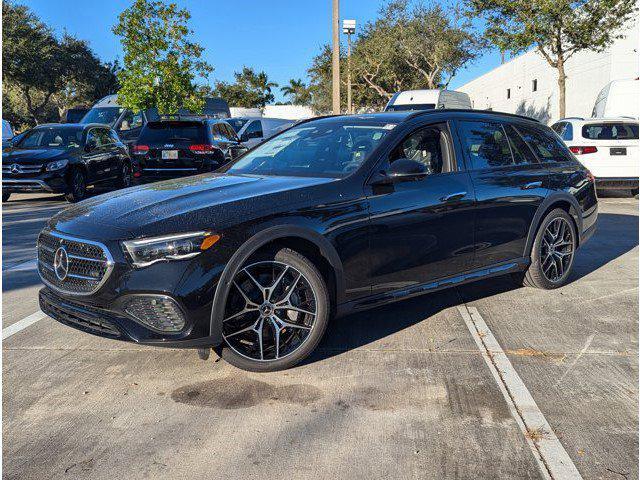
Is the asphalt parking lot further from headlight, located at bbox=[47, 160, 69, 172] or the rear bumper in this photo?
the rear bumper

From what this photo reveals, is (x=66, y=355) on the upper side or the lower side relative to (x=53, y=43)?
lower

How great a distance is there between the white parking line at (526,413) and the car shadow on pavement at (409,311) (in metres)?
0.57

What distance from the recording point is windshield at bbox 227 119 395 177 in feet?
15.0

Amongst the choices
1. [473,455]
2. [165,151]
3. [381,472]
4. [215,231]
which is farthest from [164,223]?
[165,151]

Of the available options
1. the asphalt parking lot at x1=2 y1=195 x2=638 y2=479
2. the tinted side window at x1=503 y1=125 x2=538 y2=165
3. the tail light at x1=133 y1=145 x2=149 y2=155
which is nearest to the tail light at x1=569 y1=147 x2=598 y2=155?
the tinted side window at x1=503 y1=125 x2=538 y2=165

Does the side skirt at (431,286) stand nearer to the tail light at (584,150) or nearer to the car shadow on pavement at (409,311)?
the car shadow on pavement at (409,311)

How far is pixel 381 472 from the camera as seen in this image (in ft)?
9.24

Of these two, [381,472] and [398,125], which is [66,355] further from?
[398,125]

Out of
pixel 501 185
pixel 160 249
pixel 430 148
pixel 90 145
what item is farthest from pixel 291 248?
pixel 90 145

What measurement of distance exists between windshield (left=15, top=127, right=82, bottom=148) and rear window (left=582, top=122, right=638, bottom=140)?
10.9 meters

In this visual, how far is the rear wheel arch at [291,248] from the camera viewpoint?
3604mm

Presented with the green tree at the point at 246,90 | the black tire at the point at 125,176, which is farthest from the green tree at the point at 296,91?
the black tire at the point at 125,176

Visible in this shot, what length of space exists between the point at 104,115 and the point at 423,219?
16690 millimetres

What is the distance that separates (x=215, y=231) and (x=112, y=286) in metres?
0.65
